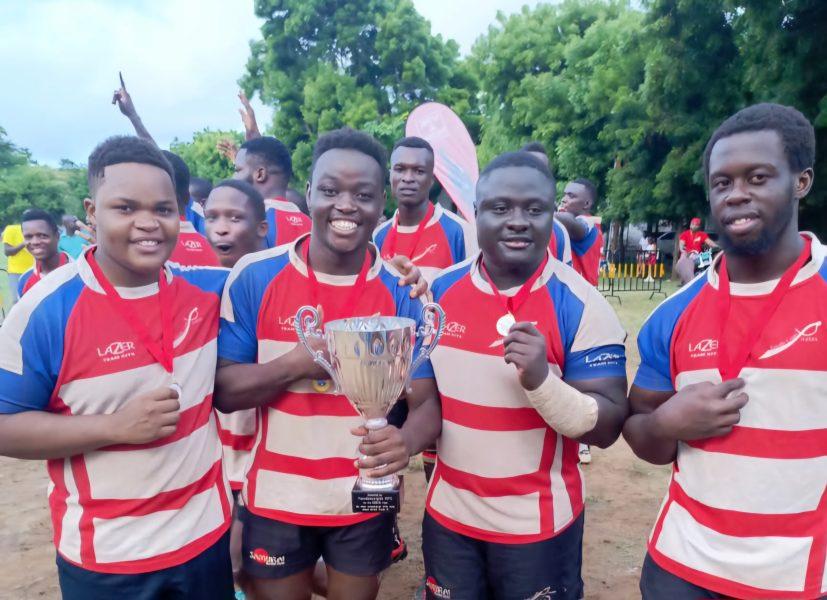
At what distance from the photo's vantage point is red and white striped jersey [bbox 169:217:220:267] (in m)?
3.35

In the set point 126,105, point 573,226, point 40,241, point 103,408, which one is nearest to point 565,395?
point 103,408

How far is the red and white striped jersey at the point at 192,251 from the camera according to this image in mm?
3346

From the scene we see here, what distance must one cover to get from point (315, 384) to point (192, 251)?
59.1 inches

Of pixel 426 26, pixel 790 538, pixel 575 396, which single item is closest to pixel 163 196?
pixel 575 396

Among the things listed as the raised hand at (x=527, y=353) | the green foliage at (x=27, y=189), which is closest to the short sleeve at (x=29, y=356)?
the raised hand at (x=527, y=353)

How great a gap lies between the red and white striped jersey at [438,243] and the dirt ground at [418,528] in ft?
6.44

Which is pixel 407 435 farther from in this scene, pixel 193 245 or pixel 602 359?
pixel 193 245

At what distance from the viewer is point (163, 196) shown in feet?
6.82

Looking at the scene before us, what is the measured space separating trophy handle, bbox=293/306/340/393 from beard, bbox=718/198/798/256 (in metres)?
1.33

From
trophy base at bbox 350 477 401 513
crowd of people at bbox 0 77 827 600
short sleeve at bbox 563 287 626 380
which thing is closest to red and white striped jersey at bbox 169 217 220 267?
crowd of people at bbox 0 77 827 600

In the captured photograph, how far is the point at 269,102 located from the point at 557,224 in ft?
82.2

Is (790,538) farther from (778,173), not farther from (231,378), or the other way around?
(231,378)

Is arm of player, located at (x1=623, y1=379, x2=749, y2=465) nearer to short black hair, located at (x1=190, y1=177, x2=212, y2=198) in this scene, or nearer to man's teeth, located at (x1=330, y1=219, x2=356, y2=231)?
man's teeth, located at (x1=330, y1=219, x2=356, y2=231)

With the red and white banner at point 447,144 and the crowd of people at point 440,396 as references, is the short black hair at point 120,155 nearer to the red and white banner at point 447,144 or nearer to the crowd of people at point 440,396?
the crowd of people at point 440,396
